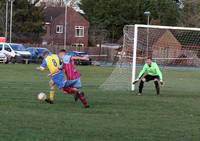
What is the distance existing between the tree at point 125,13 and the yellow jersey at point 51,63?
7311cm

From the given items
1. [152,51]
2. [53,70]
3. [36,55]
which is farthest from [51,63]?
[36,55]

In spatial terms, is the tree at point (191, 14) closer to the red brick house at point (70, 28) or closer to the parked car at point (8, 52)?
the red brick house at point (70, 28)

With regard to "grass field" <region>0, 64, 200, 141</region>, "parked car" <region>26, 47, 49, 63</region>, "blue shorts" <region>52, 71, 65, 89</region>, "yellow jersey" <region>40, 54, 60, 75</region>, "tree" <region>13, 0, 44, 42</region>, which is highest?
"tree" <region>13, 0, 44, 42</region>

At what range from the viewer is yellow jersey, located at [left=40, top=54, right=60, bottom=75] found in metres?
17.5

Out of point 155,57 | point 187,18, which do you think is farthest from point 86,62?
point 187,18

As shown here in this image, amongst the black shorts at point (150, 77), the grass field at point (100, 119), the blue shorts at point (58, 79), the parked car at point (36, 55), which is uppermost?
the blue shorts at point (58, 79)

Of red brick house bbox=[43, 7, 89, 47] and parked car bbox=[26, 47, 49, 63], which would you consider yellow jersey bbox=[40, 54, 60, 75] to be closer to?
parked car bbox=[26, 47, 49, 63]

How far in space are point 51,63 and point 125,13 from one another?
244 feet

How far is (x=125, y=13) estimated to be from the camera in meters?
91.2

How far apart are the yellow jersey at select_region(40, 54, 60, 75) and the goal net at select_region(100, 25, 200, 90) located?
6.75 meters

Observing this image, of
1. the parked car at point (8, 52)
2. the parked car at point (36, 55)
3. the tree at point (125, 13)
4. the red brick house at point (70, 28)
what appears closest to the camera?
the parked car at point (8, 52)

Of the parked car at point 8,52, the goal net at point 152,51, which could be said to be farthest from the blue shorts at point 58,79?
the parked car at point 8,52

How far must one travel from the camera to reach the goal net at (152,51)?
83.1 ft

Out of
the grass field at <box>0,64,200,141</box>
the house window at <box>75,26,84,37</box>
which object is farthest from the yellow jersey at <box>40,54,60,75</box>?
the house window at <box>75,26,84,37</box>
